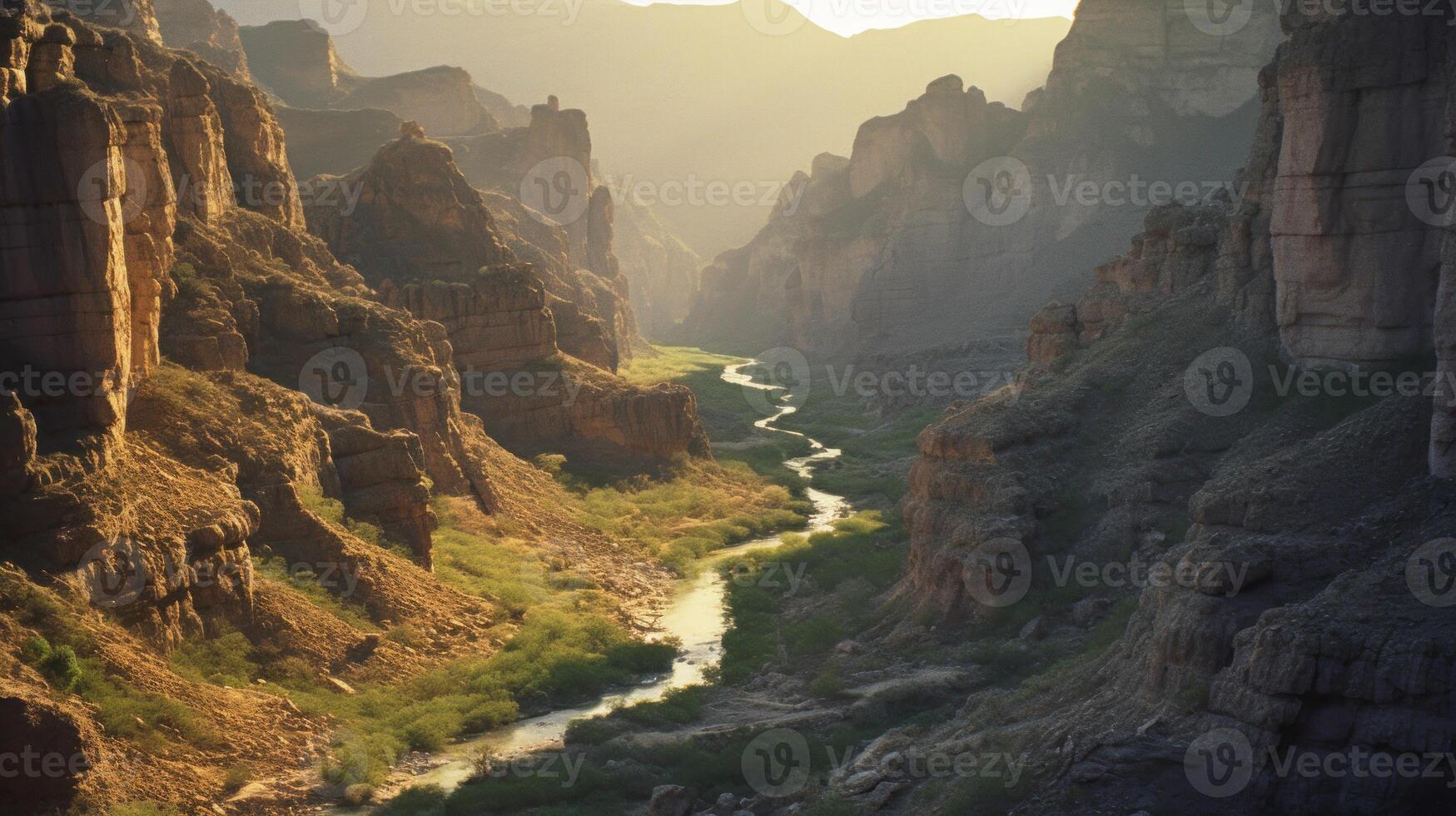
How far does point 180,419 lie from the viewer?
3369 cm

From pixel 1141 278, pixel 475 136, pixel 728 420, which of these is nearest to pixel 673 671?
pixel 1141 278

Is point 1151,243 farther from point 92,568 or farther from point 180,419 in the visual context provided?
point 92,568

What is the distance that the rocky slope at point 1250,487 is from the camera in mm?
19188

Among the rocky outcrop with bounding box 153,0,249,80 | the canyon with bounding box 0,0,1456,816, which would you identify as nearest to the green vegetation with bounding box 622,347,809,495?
the canyon with bounding box 0,0,1456,816

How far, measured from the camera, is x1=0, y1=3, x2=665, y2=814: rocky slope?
25.7 metres

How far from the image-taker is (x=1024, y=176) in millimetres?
128125

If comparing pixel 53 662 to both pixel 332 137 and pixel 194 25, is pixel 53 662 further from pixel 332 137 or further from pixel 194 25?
pixel 194 25

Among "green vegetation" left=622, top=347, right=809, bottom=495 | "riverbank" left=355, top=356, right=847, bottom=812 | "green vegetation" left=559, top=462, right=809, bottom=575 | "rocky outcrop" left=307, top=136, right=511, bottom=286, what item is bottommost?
"riverbank" left=355, top=356, right=847, bottom=812

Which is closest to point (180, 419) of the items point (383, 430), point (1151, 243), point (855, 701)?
point (383, 430)

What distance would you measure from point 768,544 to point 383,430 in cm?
1794

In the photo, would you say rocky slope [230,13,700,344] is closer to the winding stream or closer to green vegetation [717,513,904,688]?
the winding stream

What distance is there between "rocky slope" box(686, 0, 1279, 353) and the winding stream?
55711 mm

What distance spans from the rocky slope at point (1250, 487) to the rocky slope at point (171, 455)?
46.0 feet

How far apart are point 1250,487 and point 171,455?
78.3 ft
